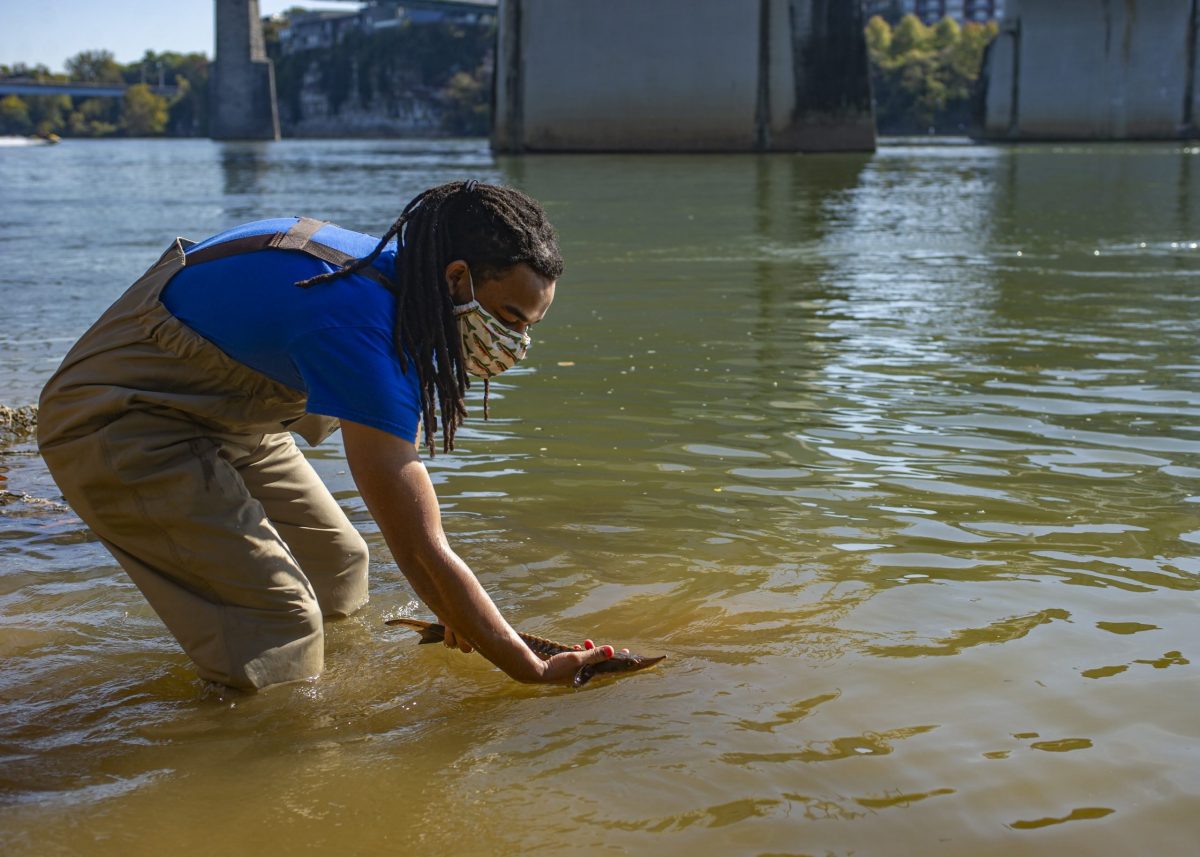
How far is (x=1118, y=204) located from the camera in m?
23.8

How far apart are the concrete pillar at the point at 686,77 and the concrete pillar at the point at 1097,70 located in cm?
2012

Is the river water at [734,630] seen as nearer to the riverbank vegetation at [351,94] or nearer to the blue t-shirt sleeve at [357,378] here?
the blue t-shirt sleeve at [357,378]

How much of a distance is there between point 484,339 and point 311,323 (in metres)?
0.43

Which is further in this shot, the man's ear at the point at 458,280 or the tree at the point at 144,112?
the tree at the point at 144,112

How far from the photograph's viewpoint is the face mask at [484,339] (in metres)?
3.15

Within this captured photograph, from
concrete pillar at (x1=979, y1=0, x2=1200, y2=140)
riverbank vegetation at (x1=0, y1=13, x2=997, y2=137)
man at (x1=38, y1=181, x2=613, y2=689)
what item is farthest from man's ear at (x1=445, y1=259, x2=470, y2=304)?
riverbank vegetation at (x1=0, y1=13, x2=997, y2=137)

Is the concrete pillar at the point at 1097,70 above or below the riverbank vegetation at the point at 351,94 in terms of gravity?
below

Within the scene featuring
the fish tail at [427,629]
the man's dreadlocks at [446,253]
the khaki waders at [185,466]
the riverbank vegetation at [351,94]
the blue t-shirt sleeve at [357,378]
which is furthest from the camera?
the riverbank vegetation at [351,94]

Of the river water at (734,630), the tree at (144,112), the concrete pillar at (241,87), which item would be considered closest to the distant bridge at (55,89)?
the tree at (144,112)

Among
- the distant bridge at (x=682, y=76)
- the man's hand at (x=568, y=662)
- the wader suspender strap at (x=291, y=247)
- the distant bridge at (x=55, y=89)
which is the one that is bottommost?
the man's hand at (x=568, y=662)

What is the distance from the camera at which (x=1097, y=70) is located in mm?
63094

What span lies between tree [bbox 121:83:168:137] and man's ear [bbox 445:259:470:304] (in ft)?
556

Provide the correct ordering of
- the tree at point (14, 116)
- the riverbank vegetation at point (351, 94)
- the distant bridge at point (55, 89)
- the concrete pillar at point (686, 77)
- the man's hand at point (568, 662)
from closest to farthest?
the man's hand at point (568, 662) → the concrete pillar at point (686, 77) → the distant bridge at point (55, 89) → the riverbank vegetation at point (351, 94) → the tree at point (14, 116)

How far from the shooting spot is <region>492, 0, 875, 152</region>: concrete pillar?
1859 inches
